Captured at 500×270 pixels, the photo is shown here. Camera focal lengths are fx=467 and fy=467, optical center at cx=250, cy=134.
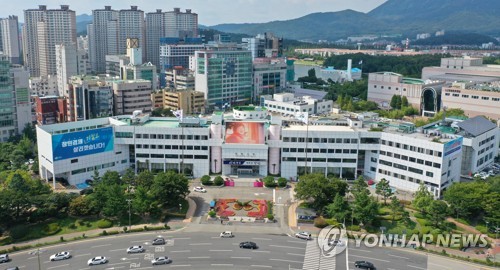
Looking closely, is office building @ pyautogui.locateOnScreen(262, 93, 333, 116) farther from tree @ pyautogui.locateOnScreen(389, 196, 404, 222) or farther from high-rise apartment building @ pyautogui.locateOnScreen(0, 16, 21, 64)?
high-rise apartment building @ pyautogui.locateOnScreen(0, 16, 21, 64)

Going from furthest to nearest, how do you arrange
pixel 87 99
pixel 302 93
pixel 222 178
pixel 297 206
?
pixel 302 93
pixel 87 99
pixel 222 178
pixel 297 206

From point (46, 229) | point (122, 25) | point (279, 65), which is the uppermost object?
point (122, 25)

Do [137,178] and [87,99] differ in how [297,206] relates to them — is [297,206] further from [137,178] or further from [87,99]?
[87,99]

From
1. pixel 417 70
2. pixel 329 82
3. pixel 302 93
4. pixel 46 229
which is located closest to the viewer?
pixel 46 229

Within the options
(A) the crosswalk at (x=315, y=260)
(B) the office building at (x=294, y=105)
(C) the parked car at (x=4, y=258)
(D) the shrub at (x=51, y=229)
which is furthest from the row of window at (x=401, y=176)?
(C) the parked car at (x=4, y=258)

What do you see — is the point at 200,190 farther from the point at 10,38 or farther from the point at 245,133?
the point at 10,38

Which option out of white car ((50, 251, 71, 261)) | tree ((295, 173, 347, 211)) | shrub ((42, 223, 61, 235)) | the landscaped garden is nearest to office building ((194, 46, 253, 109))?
the landscaped garden

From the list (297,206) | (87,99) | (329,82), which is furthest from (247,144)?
(329,82)
